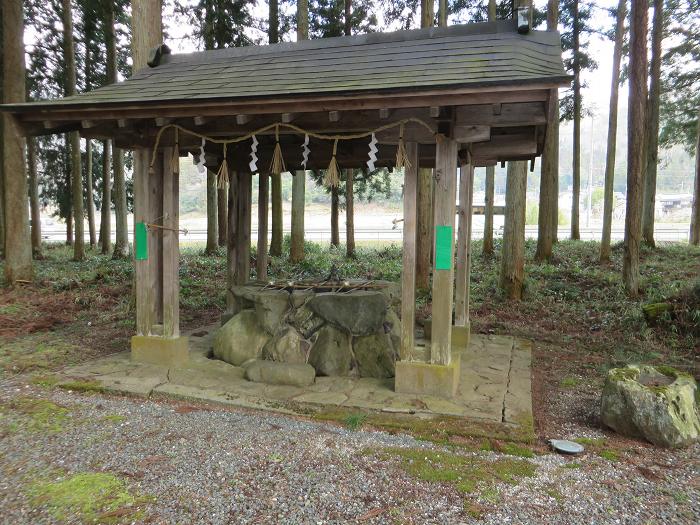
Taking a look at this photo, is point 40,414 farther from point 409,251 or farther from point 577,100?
point 577,100

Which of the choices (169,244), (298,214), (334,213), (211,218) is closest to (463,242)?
(169,244)

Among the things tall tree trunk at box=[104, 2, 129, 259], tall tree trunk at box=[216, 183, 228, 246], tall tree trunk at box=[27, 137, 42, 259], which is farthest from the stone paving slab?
tall tree trunk at box=[27, 137, 42, 259]

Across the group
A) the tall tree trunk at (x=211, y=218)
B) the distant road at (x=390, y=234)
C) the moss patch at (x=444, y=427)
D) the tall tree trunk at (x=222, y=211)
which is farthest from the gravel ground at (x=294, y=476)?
the distant road at (x=390, y=234)

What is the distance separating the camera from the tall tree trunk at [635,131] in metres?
8.53

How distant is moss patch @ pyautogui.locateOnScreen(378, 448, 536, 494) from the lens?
3.10 m

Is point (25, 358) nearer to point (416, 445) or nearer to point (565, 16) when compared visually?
point (416, 445)

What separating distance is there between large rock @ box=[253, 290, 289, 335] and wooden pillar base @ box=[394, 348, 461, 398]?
180cm

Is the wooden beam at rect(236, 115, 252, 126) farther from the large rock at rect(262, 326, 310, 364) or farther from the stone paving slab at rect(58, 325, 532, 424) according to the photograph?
the stone paving slab at rect(58, 325, 532, 424)

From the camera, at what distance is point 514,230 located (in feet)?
30.9

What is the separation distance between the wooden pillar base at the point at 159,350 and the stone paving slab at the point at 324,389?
0.32ft

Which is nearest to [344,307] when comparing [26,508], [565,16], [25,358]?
[26,508]

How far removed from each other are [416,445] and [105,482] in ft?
7.26

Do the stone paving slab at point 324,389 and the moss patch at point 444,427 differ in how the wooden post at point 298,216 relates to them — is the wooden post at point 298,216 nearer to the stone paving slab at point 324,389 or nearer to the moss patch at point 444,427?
the stone paving slab at point 324,389

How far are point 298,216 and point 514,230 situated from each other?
20.5 feet
